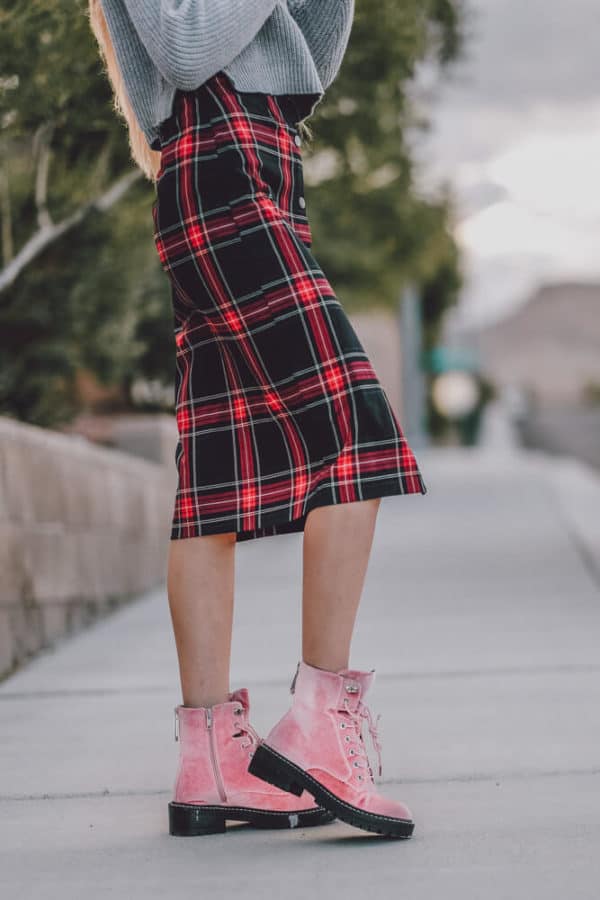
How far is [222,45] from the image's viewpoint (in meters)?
2.18

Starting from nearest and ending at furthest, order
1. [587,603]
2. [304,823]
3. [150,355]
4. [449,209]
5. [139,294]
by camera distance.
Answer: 1. [304,823]
2. [587,603]
3. [139,294]
4. [150,355]
5. [449,209]

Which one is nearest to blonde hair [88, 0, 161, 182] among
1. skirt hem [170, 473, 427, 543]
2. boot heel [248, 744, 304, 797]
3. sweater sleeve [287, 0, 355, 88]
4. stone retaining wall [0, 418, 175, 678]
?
sweater sleeve [287, 0, 355, 88]

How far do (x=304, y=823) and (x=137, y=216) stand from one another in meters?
4.96

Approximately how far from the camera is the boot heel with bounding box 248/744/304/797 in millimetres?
2205

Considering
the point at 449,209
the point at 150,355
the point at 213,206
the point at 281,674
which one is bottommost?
the point at 281,674

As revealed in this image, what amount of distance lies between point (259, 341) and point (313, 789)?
30.4 inches

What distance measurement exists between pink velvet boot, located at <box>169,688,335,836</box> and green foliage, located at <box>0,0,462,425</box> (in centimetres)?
243

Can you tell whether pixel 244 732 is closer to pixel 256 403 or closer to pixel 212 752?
pixel 212 752

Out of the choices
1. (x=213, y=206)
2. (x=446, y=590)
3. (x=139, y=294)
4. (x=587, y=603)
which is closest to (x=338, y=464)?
(x=213, y=206)

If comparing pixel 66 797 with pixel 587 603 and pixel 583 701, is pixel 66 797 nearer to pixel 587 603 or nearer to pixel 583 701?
pixel 583 701

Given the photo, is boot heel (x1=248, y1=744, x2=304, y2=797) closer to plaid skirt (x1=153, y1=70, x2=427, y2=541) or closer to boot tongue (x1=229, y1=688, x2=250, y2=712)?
boot tongue (x1=229, y1=688, x2=250, y2=712)

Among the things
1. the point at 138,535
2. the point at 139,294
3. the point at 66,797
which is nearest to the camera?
the point at 66,797

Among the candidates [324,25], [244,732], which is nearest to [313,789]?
[244,732]

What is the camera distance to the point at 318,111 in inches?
222
